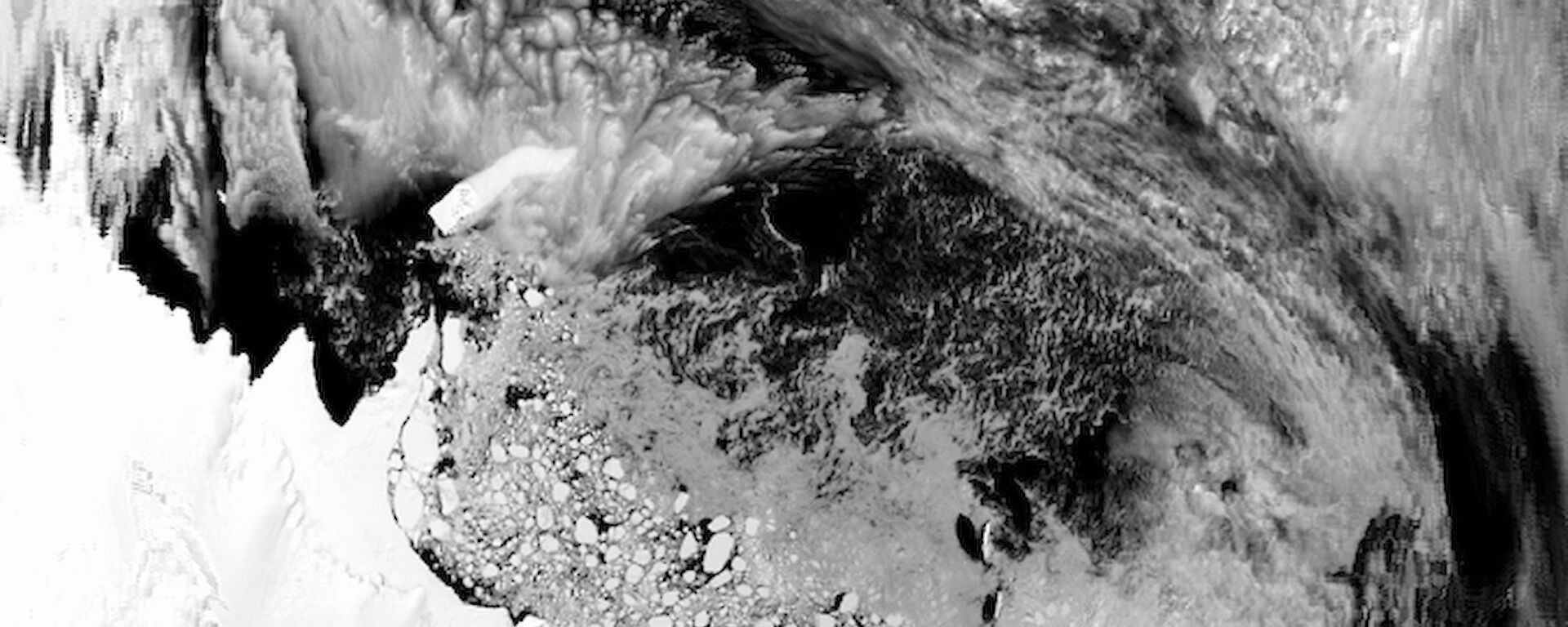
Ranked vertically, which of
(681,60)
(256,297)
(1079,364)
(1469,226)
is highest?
(1469,226)

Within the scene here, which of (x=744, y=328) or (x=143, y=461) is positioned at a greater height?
(x=744, y=328)

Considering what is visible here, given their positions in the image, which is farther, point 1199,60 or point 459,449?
point 459,449

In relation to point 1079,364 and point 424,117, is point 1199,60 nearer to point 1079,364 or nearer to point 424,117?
point 1079,364

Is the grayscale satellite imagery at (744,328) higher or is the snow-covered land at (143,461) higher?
the grayscale satellite imagery at (744,328)

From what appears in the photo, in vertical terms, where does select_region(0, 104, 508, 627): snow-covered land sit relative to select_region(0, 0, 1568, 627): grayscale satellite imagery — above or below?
below

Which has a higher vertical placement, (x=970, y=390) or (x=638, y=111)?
(x=638, y=111)

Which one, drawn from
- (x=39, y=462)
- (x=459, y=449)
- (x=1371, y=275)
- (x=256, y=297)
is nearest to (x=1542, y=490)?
(x=1371, y=275)
